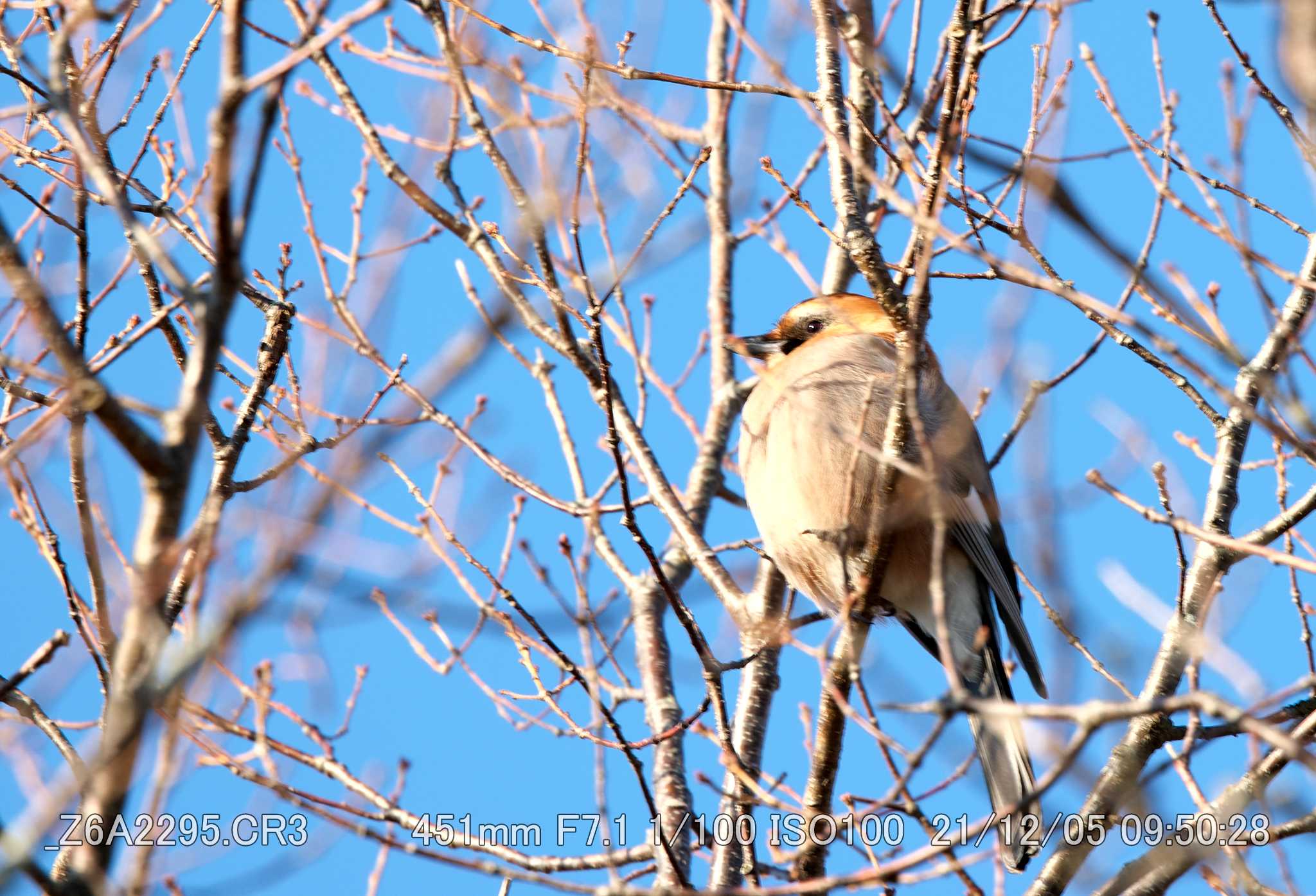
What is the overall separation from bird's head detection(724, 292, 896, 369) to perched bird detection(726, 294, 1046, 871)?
10.1 inches

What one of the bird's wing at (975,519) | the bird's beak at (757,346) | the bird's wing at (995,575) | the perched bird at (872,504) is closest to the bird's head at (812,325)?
the bird's beak at (757,346)

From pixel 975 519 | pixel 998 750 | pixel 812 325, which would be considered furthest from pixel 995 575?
pixel 812 325

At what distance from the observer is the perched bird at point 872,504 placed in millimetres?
4539

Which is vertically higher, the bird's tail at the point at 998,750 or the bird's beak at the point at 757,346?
the bird's beak at the point at 757,346

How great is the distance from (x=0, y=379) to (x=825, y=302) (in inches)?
126

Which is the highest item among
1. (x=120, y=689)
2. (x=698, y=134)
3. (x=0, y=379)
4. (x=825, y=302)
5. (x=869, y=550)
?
(x=698, y=134)

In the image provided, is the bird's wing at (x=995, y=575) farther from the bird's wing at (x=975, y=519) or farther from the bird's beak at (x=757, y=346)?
the bird's beak at (x=757, y=346)

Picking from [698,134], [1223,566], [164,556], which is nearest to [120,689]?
[164,556]

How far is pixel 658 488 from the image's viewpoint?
15.7 ft

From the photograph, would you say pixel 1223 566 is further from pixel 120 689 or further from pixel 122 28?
pixel 122 28

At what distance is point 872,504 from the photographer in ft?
14.2

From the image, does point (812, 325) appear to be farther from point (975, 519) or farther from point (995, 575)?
point (995, 575)

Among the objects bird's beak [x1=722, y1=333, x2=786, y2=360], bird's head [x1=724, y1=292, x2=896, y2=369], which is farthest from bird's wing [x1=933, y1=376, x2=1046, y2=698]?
bird's beak [x1=722, y1=333, x2=786, y2=360]

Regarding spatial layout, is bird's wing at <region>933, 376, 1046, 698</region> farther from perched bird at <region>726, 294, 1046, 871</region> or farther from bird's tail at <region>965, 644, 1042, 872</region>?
bird's tail at <region>965, 644, 1042, 872</region>
